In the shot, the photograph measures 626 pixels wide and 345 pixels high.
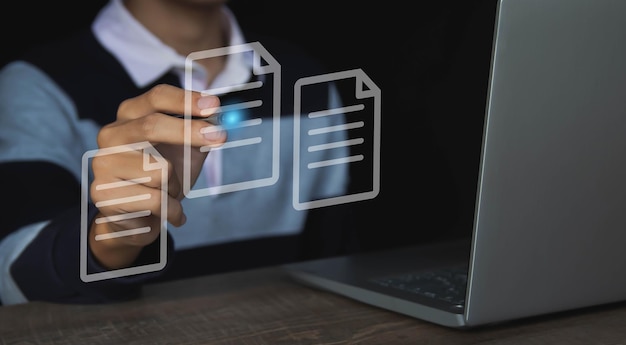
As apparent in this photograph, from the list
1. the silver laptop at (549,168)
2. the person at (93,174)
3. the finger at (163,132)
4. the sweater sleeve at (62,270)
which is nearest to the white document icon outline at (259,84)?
the person at (93,174)

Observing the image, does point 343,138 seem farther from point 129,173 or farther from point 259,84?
point 129,173

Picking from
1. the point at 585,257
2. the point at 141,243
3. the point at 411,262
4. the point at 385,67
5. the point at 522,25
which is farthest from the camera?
the point at 385,67

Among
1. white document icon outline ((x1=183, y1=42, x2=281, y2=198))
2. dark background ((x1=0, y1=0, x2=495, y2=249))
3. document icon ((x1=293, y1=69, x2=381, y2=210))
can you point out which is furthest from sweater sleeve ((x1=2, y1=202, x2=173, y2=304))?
dark background ((x1=0, y1=0, x2=495, y2=249))

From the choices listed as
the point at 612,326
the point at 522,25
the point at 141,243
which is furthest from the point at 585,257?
the point at 141,243

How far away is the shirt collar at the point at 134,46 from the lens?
1.75 m

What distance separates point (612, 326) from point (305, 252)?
114cm

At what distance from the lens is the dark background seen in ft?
6.88

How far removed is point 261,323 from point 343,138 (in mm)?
1132

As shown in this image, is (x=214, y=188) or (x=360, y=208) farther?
(x=360, y=208)

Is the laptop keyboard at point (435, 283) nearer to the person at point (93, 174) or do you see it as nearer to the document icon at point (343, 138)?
the person at point (93, 174)

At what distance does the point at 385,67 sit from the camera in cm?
219

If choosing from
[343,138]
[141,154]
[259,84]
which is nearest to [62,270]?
[141,154]

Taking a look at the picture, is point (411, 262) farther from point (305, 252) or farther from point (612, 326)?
point (305, 252)

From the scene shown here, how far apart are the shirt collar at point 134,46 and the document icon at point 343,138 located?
311 millimetres
